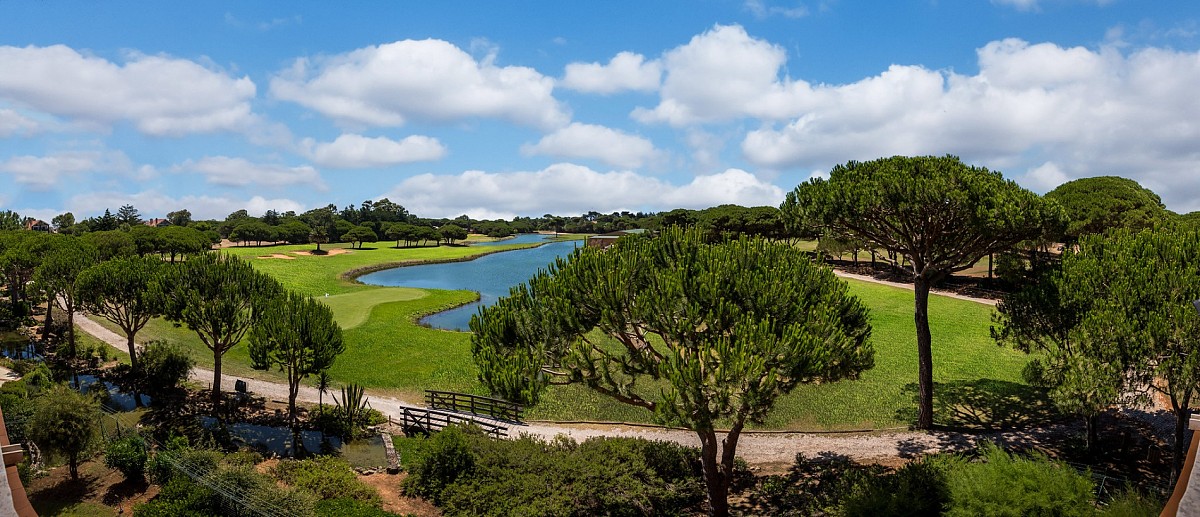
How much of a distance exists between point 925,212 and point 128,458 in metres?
30.5

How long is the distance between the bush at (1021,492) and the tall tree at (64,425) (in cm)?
2768

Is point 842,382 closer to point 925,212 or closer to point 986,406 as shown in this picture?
point 986,406

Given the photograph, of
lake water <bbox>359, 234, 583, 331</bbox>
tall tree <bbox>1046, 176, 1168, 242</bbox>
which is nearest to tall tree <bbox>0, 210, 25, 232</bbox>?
lake water <bbox>359, 234, 583, 331</bbox>

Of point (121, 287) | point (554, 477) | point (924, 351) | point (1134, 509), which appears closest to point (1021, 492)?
point (1134, 509)

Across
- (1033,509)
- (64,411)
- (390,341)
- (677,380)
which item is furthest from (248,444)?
(1033,509)

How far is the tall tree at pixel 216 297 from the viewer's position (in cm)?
2688

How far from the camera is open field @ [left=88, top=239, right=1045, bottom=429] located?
25.1 meters

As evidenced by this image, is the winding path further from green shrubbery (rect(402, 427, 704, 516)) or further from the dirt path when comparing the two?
the dirt path

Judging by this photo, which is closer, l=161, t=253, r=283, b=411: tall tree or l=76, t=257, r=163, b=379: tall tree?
l=161, t=253, r=283, b=411: tall tree

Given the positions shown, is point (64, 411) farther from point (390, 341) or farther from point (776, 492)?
point (776, 492)

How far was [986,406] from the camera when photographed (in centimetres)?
2531

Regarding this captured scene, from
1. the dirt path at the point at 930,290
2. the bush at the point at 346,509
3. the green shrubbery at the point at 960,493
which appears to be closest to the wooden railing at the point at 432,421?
the bush at the point at 346,509

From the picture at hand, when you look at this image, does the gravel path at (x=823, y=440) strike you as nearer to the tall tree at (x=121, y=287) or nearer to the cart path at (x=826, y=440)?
the cart path at (x=826, y=440)

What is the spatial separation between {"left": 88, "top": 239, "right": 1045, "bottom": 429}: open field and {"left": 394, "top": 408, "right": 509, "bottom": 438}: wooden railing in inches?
110
